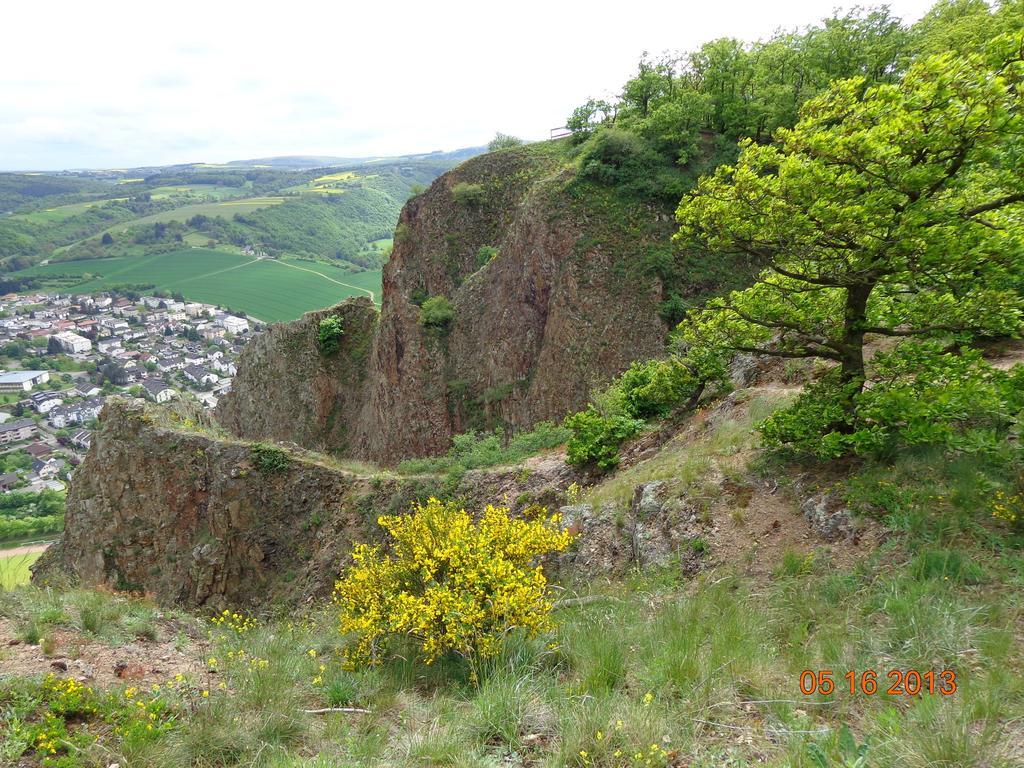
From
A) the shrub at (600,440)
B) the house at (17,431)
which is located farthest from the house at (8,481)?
the shrub at (600,440)

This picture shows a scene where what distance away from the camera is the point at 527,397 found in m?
25.4

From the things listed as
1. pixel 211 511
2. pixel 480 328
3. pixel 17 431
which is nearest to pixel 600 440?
pixel 211 511

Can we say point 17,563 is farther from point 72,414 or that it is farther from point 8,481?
point 72,414

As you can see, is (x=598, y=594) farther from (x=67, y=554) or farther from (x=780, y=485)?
(x=67, y=554)

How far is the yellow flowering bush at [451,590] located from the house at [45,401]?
327 ft

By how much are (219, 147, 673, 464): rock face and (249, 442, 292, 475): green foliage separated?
12.2 metres

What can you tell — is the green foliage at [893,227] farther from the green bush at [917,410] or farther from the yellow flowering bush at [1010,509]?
the yellow flowering bush at [1010,509]

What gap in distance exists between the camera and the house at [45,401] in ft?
251

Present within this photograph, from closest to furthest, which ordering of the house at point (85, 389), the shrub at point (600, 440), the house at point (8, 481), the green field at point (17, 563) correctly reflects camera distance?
the shrub at point (600, 440), the green field at point (17, 563), the house at point (8, 481), the house at point (85, 389)

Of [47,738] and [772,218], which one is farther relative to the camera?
[772,218]

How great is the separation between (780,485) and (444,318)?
79.9 ft

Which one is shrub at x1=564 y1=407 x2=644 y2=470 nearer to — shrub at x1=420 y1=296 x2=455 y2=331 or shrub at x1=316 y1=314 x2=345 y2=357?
shrub at x1=420 y1=296 x2=455 y2=331

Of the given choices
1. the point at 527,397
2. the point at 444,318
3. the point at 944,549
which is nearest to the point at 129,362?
the point at 444,318

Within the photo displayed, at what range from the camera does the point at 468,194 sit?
33.0 meters
